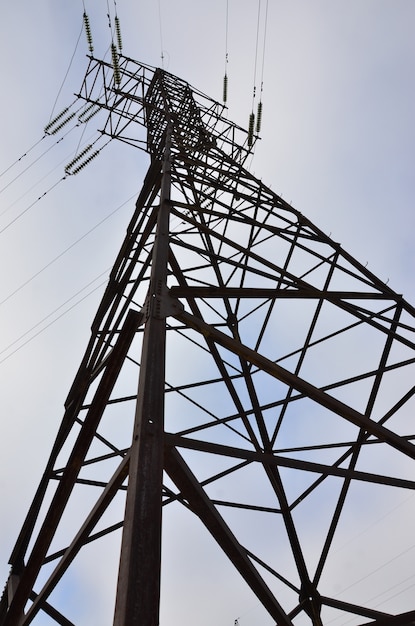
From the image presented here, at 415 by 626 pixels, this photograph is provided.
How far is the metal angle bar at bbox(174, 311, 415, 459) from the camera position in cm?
396

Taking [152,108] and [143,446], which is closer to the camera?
[143,446]

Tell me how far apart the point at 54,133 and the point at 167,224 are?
12003 millimetres

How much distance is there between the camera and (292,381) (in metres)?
4.04

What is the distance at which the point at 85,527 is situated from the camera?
3.46 metres

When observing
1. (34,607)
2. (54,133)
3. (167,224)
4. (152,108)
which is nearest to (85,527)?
(34,607)

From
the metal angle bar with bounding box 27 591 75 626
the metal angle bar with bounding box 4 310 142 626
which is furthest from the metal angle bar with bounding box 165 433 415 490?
the metal angle bar with bounding box 27 591 75 626

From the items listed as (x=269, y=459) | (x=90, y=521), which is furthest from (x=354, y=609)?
(x=90, y=521)

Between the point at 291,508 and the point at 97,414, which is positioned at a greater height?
the point at 291,508

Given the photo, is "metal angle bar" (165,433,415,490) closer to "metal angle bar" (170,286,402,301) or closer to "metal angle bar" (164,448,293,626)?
"metal angle bar" (164,448,293,626)

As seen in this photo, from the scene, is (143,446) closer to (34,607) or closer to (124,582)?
(124,582)

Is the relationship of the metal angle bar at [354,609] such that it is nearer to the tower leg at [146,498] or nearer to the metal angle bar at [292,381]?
the metal angle bar at [292,381]

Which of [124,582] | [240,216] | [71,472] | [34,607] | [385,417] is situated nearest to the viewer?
[124,582]

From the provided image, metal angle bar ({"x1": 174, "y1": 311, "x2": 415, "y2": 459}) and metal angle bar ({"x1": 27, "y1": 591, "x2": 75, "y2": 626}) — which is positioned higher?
metal angle bar ({"x1": 174, "y1": 311, "x2": 415, "y2": 459})

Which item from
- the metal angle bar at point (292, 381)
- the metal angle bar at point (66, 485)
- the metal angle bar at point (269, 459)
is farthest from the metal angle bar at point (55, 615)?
the metal angle bar at point (292, 381)
